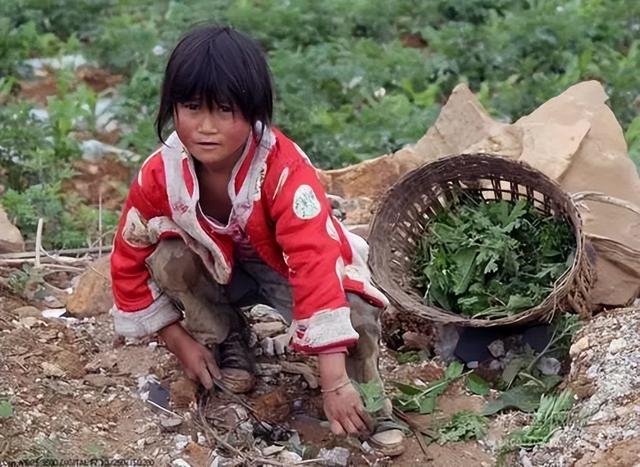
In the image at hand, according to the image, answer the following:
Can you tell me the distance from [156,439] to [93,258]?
136cm

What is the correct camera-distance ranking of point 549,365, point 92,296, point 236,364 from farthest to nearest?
point 92,296, point 549,365, point 236,364

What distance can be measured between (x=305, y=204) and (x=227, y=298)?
590mm

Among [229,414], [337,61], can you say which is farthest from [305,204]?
[337,61]

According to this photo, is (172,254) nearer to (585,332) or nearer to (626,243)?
(585,332)

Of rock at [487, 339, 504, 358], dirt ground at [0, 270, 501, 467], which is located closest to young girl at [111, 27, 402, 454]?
dirt ground at [0, 270, 501, 467]

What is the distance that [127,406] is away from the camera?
136 inches

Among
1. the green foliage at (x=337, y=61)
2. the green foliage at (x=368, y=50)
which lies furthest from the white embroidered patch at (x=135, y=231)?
the green foliage at (x=368, y=50)

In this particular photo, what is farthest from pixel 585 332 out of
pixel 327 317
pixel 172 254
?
pixel 172 254

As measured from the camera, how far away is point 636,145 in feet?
17.3

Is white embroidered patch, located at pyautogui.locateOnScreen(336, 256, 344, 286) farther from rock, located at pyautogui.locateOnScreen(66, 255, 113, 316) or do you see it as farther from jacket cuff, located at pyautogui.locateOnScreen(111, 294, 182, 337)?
rock, located at pyautogui.locateOnScreen(66, 255, 113, 316)

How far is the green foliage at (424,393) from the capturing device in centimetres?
351

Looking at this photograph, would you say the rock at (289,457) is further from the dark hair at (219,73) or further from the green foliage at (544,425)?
the dark hair at (219,73)

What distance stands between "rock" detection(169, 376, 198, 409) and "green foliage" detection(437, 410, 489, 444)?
693 millimetres

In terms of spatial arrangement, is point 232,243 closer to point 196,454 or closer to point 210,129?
point 210,129
